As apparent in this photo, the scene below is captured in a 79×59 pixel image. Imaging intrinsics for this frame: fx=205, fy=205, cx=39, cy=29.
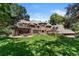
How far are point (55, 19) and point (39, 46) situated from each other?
1.06 feet

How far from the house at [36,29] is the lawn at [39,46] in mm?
52

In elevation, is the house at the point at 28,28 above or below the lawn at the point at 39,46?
above

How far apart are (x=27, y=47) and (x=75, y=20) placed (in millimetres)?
575

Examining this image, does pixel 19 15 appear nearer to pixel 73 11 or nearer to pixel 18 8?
pixel 18 8

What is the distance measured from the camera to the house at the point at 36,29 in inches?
82.4

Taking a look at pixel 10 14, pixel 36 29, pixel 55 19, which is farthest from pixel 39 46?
pixel 10 14

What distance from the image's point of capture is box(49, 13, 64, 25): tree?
2097 mm

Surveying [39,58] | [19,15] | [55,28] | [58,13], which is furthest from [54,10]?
[39,58]

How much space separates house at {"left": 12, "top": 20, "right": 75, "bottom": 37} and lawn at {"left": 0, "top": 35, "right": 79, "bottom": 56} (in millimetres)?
52

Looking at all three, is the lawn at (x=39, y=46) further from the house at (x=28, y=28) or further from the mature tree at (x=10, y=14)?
the mature tree at (x=10, y=14)

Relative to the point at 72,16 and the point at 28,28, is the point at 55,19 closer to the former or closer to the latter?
the point at 72,16

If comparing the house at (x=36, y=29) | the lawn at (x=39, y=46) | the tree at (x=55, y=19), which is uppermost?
the tree at (x=55, y=19)

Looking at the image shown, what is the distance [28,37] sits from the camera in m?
2.10

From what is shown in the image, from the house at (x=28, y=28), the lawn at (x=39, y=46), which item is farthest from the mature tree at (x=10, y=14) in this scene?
the lawn at (x=39, y=46)
